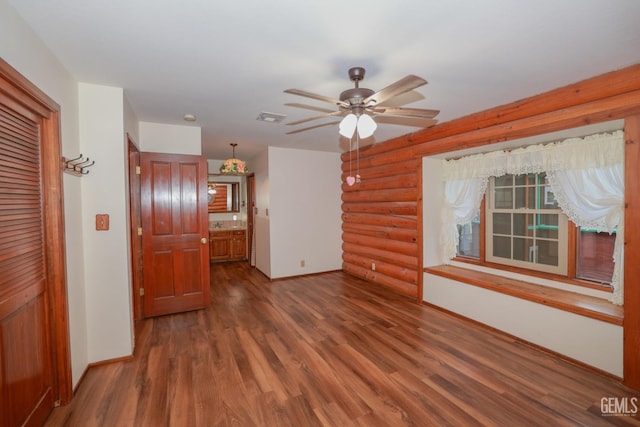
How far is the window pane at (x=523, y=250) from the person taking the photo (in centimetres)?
343

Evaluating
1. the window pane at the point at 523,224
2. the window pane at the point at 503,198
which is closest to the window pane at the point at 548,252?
the window pane at the point at 523,224

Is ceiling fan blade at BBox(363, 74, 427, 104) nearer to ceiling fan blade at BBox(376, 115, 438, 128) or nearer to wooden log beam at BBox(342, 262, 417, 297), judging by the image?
ceiling fan blade at BBox(376, 115, 438, 128)

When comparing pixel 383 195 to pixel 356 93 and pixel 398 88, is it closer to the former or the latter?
pixel 356 93

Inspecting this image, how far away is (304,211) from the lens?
18.3ft

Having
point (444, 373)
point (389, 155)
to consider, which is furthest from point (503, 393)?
point (389, 155)

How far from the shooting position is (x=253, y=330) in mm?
3318

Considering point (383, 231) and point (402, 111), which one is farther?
point (383, 231)

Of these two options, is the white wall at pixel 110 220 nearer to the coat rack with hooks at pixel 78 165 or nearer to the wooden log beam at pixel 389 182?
the coat rack with hooks at pixel 78 165

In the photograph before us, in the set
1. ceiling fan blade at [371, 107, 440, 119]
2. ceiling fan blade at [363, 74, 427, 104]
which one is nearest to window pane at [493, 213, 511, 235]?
ceiling fan blade at [371, 107, 440, 119]

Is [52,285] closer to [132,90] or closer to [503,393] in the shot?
[132,90]

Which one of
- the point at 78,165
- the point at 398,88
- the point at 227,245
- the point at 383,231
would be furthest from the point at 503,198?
the point at 227,245

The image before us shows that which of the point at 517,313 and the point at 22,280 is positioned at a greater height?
the point at 22,280

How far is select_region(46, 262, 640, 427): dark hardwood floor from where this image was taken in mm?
1977

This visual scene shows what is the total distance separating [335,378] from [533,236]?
2.88 m
